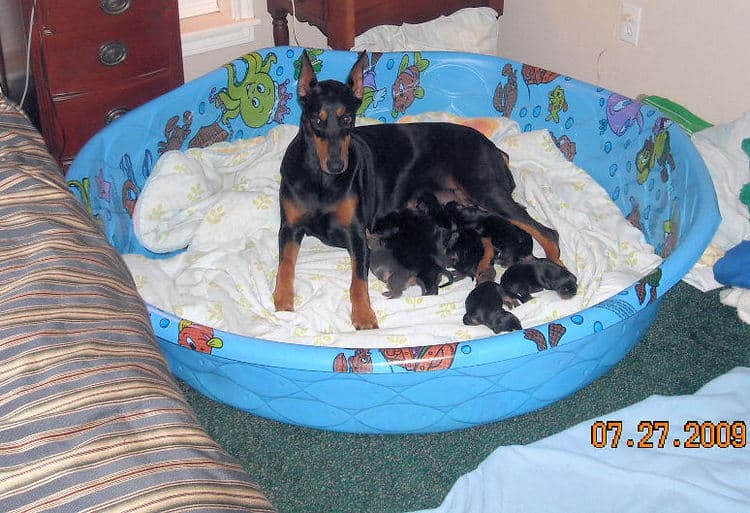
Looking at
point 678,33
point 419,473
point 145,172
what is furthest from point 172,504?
point 678,33

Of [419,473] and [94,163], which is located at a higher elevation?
[94,163]

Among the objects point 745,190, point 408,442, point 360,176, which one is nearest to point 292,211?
point 360,176

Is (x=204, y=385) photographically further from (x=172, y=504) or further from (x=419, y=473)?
(x=172, y=504)

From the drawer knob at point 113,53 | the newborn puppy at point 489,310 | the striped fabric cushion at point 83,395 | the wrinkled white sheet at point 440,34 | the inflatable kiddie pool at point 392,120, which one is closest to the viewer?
the striped fabric cushion at point 83,395

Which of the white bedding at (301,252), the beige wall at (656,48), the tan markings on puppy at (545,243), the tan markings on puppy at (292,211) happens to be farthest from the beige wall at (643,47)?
the tan markings on puppy at (292,211)

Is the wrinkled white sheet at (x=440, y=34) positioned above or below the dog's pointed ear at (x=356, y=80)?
below

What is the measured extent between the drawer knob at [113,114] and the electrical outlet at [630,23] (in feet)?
7.09

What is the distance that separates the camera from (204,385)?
2.36m

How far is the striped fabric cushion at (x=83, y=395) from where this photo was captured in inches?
46.3

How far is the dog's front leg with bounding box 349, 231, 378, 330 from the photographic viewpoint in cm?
256

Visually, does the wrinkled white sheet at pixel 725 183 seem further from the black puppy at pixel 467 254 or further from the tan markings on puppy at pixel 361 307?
the tan markings on puppy at pixel 361 307

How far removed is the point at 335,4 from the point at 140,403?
2.50m

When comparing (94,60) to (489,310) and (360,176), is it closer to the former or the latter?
(360,176)

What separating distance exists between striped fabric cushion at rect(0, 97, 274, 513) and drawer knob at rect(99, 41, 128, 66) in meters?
1.25
